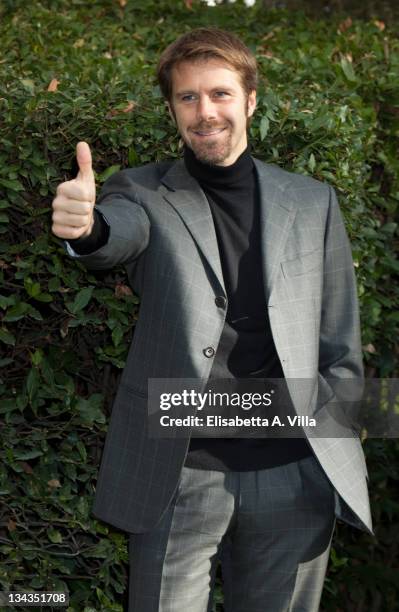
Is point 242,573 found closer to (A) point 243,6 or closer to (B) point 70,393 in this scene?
(B) point 70,393

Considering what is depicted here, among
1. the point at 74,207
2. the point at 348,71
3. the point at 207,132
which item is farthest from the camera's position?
the point at 348,71

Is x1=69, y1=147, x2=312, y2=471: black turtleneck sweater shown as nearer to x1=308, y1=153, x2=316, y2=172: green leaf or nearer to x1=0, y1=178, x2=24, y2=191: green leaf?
x1=308, y1=153, x2=316, y2=172: green leaf

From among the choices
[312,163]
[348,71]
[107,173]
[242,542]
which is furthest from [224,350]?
[348,71]

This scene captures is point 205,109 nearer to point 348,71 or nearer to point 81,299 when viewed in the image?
point 81,299

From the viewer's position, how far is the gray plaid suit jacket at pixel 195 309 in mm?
3564

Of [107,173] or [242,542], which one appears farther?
[107,173]

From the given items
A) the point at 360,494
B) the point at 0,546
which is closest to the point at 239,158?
the point at 360,494

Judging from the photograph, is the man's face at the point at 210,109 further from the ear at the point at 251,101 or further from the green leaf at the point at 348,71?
the green leaf at the point at 348,71

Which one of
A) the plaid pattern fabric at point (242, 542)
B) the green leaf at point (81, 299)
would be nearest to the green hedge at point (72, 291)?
the green leaf at point (81, 299)

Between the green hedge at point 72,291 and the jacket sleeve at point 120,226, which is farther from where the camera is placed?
the green hedge at point 72,291

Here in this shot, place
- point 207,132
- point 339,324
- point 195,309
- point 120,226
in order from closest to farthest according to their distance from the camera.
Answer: point 120,226, point 195,309, point 207,132, point 339,324

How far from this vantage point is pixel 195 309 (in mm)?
3551

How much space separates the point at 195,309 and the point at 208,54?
0.97m

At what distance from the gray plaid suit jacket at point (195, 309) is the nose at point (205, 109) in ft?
0.85
